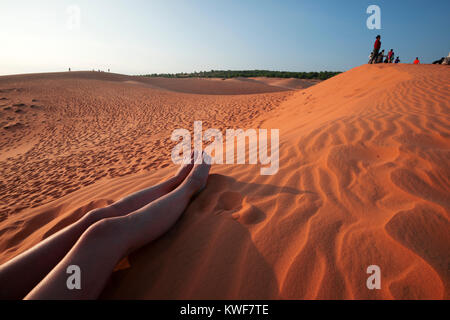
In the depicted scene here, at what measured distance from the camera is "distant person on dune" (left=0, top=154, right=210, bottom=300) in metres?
0.96

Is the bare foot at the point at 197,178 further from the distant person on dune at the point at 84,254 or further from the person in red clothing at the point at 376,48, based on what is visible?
the person in red clothing at the point at 376,48

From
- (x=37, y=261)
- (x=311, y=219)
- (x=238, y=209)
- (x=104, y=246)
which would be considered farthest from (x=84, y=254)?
A: (x=311, y=219)

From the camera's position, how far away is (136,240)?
134 cm

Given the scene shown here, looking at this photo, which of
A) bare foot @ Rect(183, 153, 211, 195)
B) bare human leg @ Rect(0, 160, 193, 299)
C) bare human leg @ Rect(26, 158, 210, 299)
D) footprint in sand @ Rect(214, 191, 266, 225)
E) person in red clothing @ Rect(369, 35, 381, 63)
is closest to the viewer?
bare human leg @ Rect(26, 158, 210, 299)

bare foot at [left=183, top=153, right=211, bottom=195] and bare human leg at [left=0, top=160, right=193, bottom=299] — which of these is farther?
bare foot at [left=183, top=153, right=211, bottom=195]

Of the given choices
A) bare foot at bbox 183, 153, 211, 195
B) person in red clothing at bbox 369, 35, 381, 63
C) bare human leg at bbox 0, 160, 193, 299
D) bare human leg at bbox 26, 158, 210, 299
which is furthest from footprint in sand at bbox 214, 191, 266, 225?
person in red clothing at bbox 369, 35, 381, 63

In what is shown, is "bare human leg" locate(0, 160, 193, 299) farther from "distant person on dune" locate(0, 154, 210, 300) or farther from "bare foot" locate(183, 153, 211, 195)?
"bare foot" locate(183, 153, 211, 195)

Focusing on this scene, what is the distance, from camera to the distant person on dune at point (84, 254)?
0.96 m

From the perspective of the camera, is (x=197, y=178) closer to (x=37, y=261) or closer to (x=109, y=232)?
(x=109, y=232)

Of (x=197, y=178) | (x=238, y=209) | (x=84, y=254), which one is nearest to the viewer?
(x=84, y=254)

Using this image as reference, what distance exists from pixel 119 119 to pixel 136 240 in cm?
1081

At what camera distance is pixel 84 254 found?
107 cm

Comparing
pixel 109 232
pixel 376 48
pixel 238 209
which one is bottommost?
pixel 238 209
